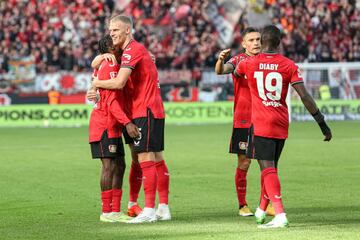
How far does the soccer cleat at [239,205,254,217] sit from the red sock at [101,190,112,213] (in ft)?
4.79

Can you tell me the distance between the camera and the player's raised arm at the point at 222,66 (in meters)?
10.6

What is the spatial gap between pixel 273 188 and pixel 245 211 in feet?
4.39

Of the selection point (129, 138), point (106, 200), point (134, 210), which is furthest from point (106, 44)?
point (134, 210)

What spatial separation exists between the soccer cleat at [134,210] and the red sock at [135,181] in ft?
0.26

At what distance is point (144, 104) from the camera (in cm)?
1060

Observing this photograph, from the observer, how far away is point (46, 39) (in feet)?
118

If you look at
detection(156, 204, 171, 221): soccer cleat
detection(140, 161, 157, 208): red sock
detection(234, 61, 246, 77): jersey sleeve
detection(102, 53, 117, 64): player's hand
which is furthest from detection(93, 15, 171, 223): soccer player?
detection(234, 61, 246, 77): jersey sleeve

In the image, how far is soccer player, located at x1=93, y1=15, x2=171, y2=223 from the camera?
10500 mm

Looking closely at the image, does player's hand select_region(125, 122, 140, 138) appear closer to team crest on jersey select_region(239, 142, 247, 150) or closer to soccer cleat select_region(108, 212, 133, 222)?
soccer cleat select_region(108, 212, 133, 222)

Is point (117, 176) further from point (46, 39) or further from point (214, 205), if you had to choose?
point (46, 39)

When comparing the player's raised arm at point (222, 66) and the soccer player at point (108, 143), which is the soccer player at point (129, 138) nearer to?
the soccer player at point (108, 143)

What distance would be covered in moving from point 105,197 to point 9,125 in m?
21.6

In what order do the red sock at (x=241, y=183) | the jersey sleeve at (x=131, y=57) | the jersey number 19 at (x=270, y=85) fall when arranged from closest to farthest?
the jersey number 19 at (x=270, y=85)
the jersey sleeve at (x=131, y=57)
the red sock at (x=241, y=183)

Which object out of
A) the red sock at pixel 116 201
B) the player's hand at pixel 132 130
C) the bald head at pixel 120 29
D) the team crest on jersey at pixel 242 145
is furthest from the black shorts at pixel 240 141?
the bald head at pixel 120 29
